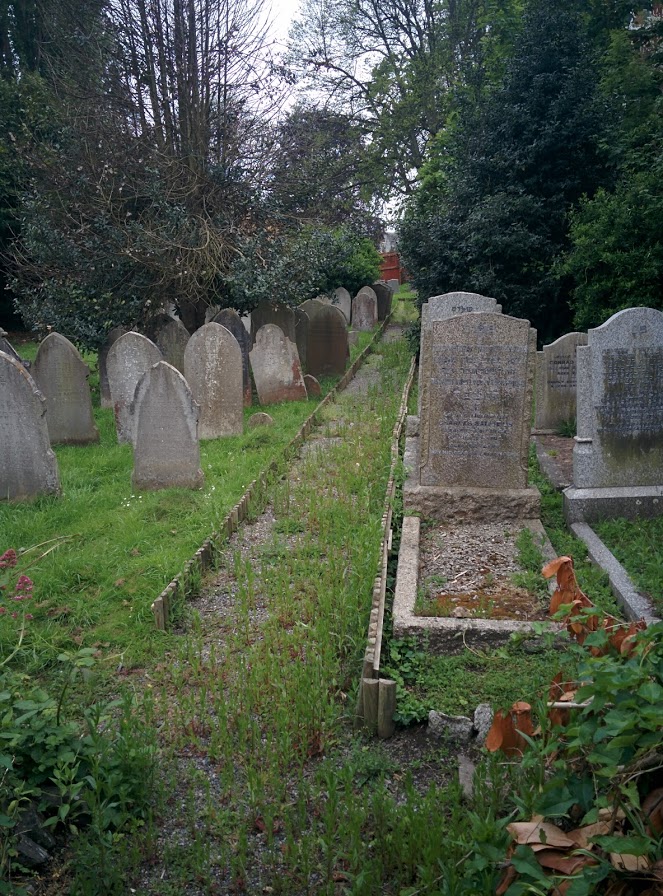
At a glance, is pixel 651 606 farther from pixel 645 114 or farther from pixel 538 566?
pixel 645 114

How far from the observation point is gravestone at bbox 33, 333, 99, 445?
31.8 feet

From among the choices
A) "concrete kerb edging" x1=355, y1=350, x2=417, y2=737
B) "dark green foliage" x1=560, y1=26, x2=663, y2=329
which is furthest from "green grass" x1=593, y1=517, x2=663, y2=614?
"dark green foliage" x1=560, y1=26, x2=663, y2=329

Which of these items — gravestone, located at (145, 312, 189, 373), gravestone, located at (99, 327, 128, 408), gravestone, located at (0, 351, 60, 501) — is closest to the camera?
gravestone, located at (0, 351, 60, 501)

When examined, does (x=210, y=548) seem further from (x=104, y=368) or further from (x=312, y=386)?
→ (x=104, y=368)

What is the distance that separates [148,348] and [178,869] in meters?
7.79

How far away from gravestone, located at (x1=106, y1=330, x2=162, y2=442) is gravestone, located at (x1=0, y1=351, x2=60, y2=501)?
2555mm

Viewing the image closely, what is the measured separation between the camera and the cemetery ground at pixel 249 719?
2.92 m

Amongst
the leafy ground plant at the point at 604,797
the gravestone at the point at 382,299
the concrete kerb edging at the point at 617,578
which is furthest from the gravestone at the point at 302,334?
the leafy ground plant at the point at 604,797

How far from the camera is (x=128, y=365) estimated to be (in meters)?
9.94

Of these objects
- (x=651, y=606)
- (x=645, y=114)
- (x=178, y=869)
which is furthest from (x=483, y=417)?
(x=645, y=114)

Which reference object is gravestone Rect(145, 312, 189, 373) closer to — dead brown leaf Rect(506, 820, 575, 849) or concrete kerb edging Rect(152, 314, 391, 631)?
concrete kerb edging Rect(152, 314, 391, 631)

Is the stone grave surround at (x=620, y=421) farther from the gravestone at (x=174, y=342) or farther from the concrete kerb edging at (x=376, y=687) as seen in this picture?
the gravestone at (x=174, y=342)

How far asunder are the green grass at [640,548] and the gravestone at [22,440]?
5.18 metres

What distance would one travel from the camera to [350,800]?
10.2 ft
